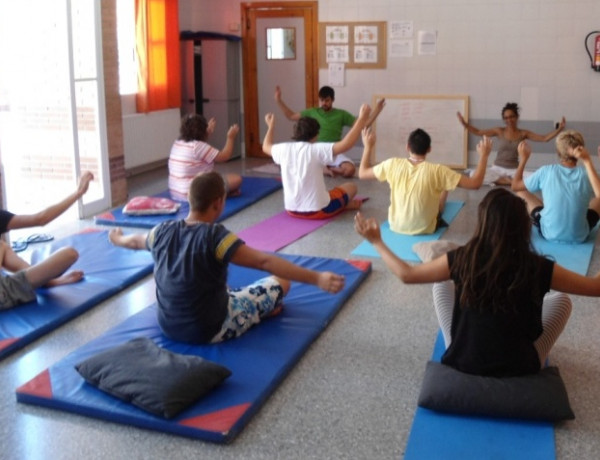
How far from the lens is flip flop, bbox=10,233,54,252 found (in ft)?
17.9

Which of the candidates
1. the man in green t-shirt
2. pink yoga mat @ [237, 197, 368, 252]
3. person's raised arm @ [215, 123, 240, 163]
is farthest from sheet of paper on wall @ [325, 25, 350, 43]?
pink yoga mat @ [237, 197, 368, 252]

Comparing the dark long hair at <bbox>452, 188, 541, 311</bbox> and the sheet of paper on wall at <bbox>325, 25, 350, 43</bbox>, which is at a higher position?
the sheet of paper on wall at <bbox>325, 25, 350, 43</bbox>

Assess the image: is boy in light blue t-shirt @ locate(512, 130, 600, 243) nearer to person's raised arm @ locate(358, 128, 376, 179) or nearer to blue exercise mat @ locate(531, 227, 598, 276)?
blue exercise mat @ locate(531, 227, 598, 276)

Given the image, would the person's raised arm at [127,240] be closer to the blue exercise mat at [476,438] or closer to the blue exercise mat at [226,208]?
the blue exercise mat at [476,438]

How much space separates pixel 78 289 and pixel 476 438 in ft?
8.47

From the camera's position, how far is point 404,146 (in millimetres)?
9156

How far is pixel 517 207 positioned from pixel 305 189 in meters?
3.51

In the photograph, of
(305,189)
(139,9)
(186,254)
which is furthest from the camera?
(139,9)

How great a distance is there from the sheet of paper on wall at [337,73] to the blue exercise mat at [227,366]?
5.26 meters

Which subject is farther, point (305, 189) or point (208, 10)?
point (208, 10)

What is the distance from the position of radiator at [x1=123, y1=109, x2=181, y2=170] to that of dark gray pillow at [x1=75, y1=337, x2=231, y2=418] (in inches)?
213

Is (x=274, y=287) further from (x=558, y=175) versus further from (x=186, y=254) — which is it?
(x=558, y=175)

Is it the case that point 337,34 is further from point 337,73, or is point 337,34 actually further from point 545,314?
point 545,314

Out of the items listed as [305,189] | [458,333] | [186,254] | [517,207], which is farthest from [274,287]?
[305,189]
